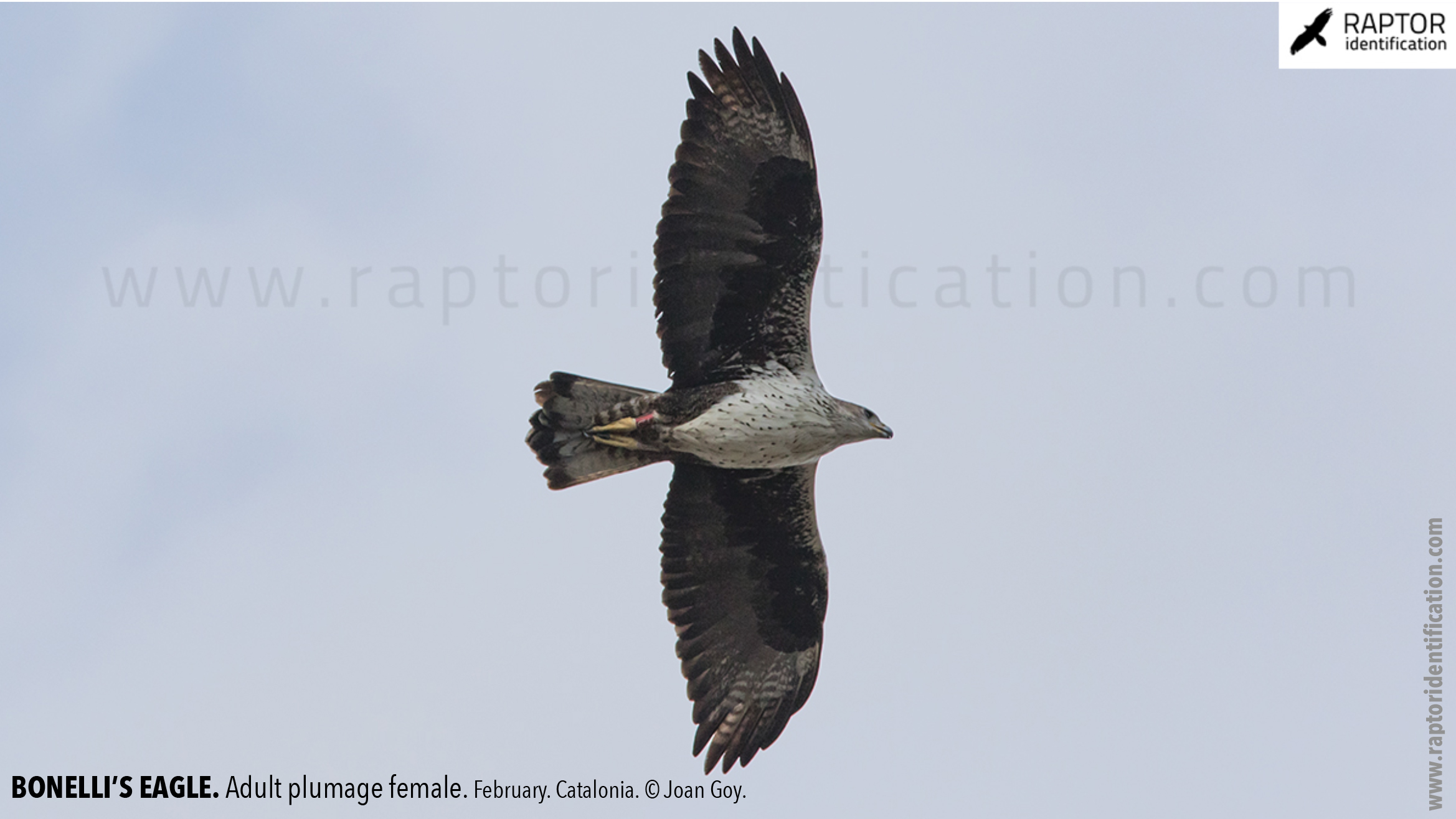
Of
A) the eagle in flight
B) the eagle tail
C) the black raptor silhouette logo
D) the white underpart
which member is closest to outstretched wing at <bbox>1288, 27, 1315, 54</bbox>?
the black raptor silhouette logo

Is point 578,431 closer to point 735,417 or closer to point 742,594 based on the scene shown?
point 735,417

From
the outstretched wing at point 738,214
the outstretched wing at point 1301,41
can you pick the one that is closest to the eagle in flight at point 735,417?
the outstretched wing at point 738,214

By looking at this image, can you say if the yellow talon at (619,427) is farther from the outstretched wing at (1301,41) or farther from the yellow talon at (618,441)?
the outstretched wing at (1301,41)

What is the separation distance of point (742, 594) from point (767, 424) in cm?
166

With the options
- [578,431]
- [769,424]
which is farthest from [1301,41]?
[578,431]

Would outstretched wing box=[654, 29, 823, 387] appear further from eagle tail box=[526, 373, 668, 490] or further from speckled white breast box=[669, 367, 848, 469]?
eagle tail box=[526, 373, 668, 490]

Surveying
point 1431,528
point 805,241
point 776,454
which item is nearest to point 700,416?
point 776,454

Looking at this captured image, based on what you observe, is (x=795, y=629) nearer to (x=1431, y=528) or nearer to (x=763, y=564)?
(x=763, y=564)

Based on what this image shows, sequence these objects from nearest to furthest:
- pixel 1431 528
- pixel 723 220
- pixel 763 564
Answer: pixel 723 220 → pixel 763 564 → pixel 1431 528

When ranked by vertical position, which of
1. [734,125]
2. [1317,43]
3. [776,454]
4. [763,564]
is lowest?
[763,564]

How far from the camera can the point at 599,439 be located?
13.9 metres

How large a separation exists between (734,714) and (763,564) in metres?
1.22

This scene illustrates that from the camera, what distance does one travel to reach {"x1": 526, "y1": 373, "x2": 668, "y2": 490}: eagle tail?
14.0 meters

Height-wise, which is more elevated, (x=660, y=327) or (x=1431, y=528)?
(x=660, y=327)
